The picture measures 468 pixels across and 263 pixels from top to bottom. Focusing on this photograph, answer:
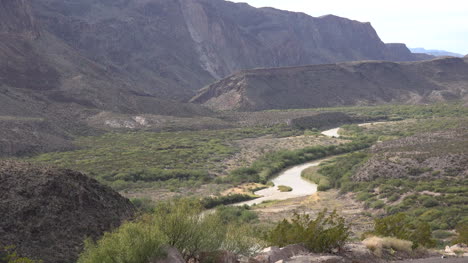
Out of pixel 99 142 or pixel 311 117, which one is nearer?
pixel 99 142

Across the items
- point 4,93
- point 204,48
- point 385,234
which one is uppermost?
point 204,48

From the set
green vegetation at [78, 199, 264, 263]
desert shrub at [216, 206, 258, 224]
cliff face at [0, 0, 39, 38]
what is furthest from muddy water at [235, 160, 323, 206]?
cliff face at [0, 0, 39, 38]

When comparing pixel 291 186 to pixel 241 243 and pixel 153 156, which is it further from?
pixel 241 243

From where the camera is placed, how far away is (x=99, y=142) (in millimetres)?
82062

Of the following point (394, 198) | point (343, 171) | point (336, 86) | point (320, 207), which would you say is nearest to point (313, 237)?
point (320, 207)

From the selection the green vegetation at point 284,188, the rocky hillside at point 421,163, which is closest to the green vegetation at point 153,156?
the green vegetation at point 284,188

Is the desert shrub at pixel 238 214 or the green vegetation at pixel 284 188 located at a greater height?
the desert shrub at pixel 238 214

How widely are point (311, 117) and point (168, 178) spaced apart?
6063cm

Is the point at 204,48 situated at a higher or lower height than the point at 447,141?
higher

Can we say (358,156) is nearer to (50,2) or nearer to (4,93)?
(4,93)

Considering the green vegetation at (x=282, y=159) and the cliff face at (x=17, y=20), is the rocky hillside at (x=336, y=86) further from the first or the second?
the green vegetation at (x=282, y=159)

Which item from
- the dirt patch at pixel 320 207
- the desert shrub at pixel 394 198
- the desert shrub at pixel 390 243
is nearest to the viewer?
the desert shrub at pixel 390 243

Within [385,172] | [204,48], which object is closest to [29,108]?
[385,172]

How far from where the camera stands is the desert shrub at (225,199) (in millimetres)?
44281
